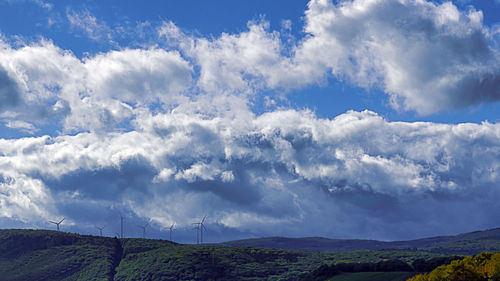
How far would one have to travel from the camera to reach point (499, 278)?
14738 cm

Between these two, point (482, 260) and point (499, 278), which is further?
point (482, 260)

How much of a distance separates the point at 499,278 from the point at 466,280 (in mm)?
9154

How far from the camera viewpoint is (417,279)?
550 feet

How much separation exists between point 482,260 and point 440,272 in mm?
29002

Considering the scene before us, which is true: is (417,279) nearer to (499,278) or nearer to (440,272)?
(440,272)

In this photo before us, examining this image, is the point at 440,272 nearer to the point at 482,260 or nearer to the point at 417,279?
the point at 417,279

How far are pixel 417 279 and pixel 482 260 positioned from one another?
78.7ft

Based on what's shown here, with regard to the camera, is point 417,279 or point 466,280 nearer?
point 466,280

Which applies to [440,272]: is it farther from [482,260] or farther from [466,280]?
[482,260]

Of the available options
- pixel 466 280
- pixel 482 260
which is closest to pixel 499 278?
pixel 466 280

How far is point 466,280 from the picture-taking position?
147m

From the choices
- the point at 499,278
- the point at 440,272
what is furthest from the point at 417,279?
the point at 499,278

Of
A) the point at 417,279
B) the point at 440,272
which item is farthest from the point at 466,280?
the point at 417,279
